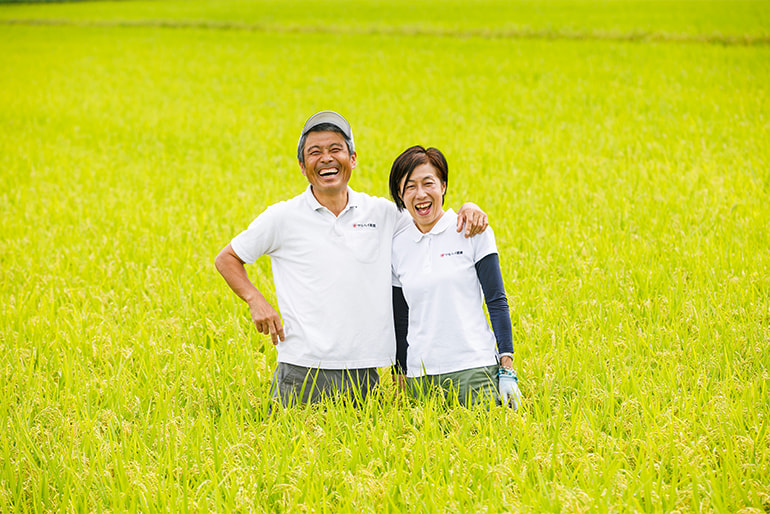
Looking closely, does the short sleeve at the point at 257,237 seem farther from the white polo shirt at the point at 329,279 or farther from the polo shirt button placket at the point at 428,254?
the polo shirt button placket at the point at 428,254

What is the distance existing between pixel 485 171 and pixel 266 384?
20.9 ft

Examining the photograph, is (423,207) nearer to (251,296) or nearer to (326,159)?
(326,159)

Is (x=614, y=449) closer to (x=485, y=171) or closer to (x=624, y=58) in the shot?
(x=485, y=171)

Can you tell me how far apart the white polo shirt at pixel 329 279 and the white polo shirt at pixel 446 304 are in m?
0.17

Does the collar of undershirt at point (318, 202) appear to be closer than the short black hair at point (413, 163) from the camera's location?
No

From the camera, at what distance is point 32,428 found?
3.11 meters

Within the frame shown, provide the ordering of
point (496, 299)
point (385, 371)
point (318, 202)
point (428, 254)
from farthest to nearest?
point (385, 371)
point (318, 202)
point (428, 254)
point (496, 299)

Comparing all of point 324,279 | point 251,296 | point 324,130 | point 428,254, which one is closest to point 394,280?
point 428,254

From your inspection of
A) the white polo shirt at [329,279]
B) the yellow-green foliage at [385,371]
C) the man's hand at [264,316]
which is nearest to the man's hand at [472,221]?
the white polo shirt at [329,279]

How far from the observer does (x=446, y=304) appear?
10.5 feet

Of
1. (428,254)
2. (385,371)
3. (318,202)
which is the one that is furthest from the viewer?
(385,371)

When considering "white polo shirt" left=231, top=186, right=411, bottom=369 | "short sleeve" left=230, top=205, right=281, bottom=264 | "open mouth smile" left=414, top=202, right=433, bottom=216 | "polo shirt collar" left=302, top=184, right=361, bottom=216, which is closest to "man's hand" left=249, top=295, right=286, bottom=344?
"white polo shirt" left=231, top=186, right=411, bottom=369

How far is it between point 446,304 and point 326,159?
952 millimetres

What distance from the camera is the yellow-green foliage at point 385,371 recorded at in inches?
103
